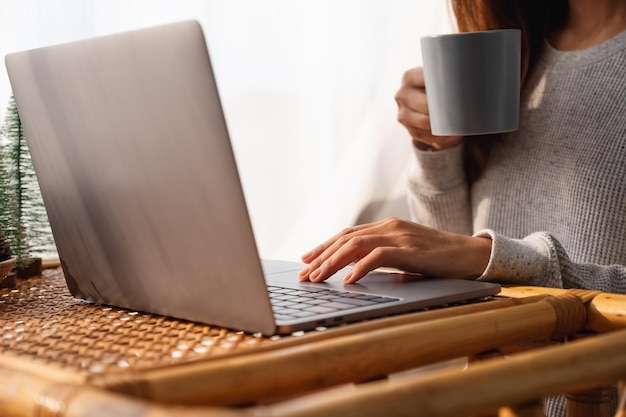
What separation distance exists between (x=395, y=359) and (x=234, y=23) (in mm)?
1320

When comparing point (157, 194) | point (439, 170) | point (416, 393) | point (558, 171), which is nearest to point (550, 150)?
point (558, 171)

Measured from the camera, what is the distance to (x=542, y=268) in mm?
902

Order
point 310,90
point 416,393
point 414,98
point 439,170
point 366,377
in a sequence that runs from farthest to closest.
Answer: point 310,90 → point 439,170 → point 414,98 → point 366,377 → point 416,393

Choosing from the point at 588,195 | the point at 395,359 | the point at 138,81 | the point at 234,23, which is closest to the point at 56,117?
the point at 138,81

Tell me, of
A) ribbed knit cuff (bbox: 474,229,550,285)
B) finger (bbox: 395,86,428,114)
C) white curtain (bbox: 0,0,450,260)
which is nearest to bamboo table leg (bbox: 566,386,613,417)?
ribbed knit cuff (bbox: 474,229,550,285)

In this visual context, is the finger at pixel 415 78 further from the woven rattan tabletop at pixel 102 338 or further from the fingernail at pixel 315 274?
the woven rattan tabletop at pixel 102 338

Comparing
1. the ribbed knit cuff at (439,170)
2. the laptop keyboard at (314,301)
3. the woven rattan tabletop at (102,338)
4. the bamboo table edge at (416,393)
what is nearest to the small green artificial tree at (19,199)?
the woven rattan tabletop at (102,338)

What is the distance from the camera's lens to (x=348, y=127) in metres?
1.76

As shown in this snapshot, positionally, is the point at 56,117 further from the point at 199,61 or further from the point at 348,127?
the point at 348,127

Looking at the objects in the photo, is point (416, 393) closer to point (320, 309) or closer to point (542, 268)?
point (320, 309)

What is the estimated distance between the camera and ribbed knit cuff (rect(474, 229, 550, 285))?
33.5 inches

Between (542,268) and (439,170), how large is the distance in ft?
1.57

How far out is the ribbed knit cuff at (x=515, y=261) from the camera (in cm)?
85

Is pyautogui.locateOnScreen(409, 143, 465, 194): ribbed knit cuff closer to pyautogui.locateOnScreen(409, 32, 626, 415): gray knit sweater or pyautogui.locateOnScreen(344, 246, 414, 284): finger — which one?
pyautogui.locateOnScreen(409, 32, 626, 415): gray knit sweater
